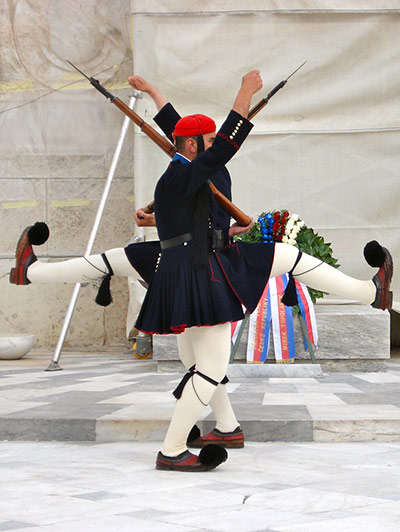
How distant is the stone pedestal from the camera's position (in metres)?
7.57

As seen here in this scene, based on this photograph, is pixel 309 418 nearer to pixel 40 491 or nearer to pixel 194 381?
pixel 194 381

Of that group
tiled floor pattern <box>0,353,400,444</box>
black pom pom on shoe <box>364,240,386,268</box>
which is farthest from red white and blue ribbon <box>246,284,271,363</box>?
black pom pom on shoe <box>364,240,386,268</box>

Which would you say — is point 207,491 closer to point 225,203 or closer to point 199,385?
point 199,385

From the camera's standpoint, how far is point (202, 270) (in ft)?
12.9

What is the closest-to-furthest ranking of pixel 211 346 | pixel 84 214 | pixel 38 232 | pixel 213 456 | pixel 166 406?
pixel 213 456
pixel 211 346
pixel 38 232
pixel 166 406
pixel 84 214

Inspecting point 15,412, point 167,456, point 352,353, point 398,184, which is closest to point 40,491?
point 167,456

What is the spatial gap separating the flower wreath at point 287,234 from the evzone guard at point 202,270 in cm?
350

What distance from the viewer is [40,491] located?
134 inches

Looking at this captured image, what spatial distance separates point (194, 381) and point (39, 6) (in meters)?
7.36

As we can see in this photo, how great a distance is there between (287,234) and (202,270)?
3.90m

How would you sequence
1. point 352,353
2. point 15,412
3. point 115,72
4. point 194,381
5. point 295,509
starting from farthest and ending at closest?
point 115,72
point 352,353
point 15,412
point 194,381
point 295,509

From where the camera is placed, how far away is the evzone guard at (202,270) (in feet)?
12.6

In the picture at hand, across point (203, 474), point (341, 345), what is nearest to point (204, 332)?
point (203, 474)

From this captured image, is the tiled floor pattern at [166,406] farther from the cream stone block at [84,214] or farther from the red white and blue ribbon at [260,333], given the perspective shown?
the cream stone block at [84,214]
